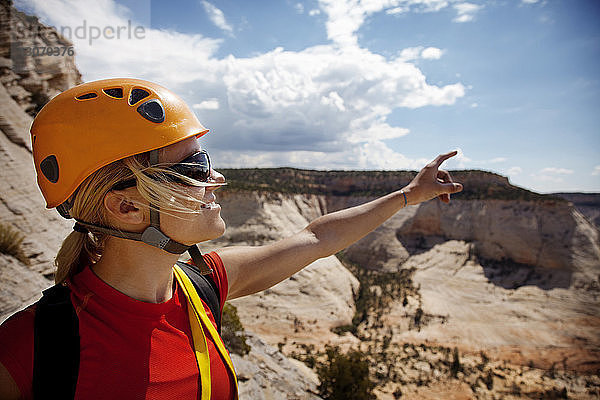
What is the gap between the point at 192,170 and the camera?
1435mm

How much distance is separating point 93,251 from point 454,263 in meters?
27.6

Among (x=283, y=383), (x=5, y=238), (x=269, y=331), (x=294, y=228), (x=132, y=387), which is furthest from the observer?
(x=294, y=228)

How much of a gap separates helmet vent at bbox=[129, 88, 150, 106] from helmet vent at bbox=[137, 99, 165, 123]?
4 cm

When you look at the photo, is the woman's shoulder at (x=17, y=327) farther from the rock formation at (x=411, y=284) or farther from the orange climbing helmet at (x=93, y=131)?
the rock formation at (x=411, y=284)

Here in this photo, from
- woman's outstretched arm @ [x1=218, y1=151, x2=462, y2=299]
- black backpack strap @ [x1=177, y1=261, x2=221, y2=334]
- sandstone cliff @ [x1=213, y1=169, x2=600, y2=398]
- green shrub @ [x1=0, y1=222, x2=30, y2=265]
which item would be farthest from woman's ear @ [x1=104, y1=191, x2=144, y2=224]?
sandstone cliff @ [x1=213, y1=169, x2=600, y2=398]

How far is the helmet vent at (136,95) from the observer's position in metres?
1.42

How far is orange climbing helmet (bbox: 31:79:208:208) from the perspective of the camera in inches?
51.1

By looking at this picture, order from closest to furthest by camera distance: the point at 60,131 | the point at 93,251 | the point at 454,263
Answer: the point at 60,131 → the point at 93,251 → the point at 454,263

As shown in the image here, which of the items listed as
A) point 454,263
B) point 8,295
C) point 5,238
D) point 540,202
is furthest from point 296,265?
point 540,202

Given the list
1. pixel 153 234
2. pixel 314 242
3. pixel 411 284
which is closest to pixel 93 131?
pixel 153 234

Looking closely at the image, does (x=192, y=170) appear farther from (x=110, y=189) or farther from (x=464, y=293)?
(x=464, y=293)

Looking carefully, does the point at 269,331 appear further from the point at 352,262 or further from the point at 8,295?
the point at 352,262

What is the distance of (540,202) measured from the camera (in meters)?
26.3

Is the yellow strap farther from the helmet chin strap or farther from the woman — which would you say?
the helmet chin strap
